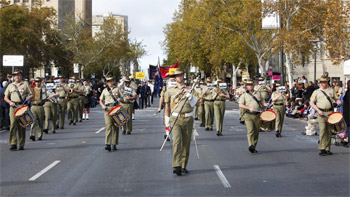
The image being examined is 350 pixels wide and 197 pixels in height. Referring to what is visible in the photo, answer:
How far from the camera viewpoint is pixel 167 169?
1079 centimetres

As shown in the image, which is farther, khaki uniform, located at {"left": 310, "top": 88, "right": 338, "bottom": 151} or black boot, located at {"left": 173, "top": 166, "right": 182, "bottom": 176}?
khaki uniform, located at {"left": 310, "top": 88, "right": 338, "bottom": 151}

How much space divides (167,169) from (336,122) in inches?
171

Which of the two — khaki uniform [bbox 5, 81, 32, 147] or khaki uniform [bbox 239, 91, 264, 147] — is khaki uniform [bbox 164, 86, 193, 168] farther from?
khaki uniform [bbox 5, 81, 32, 147]

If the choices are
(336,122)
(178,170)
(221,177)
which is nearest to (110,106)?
(178,170)

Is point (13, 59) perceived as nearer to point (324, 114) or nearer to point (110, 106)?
point (110, 106)

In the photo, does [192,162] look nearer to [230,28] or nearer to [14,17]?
[230,28]

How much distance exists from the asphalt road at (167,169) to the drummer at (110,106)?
0.30 meters

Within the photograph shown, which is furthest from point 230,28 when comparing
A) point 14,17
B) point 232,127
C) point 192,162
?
point 192,162

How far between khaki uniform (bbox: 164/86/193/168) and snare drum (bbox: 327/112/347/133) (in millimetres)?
4050

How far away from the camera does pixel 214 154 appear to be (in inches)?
514

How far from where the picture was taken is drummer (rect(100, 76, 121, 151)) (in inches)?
543

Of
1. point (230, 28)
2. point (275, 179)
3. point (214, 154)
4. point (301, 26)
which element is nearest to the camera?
point (275, 179)

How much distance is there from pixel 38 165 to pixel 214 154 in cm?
419

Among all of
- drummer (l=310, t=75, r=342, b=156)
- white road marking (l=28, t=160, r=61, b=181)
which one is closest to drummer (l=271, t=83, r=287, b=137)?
drummer (l=310, t=75, r=342, b=156)
